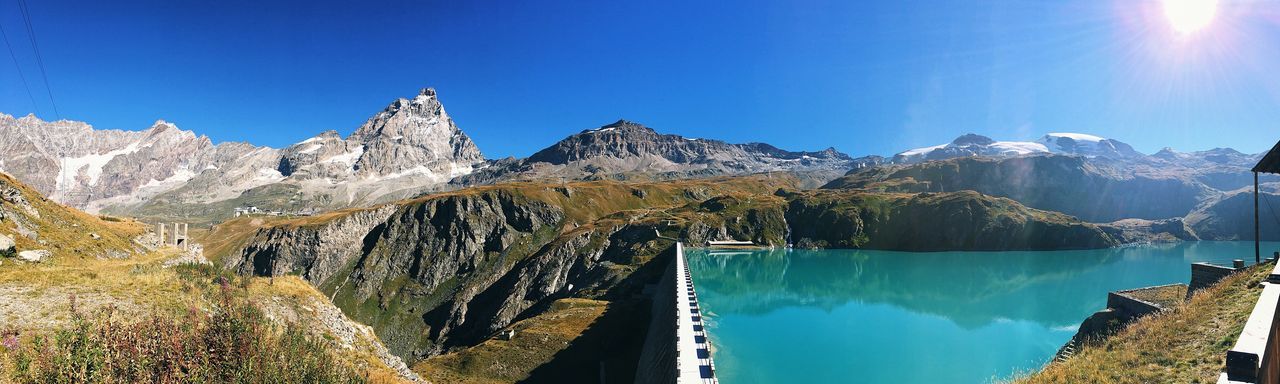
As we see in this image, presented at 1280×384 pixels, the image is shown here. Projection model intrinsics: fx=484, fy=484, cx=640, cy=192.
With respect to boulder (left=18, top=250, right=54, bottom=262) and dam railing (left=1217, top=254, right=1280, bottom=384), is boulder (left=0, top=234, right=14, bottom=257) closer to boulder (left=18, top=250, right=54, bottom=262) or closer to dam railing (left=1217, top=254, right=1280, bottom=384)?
boulder (left=18, top=250, right=54, bottom=262)

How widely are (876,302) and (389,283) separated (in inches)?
6306

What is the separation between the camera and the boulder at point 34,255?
2025 centimetres

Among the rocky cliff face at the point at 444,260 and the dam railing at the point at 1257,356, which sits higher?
the dam railing at the point at 1257,356

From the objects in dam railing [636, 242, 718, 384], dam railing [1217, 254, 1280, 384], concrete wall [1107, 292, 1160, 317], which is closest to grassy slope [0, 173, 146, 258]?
dam railing [636, 242, 718, 384]

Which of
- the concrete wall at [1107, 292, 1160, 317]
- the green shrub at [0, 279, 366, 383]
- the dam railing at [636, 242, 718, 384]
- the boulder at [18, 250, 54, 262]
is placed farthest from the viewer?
the concrete wall at [1107, 292, 1160, 317]

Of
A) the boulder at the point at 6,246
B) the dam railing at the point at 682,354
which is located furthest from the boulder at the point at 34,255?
the dam railing at the point at 682,354

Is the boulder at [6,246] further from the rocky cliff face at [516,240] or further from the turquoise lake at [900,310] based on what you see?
the rocky cliff face at [516,240]

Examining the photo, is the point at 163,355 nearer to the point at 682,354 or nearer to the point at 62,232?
the point at 682,354

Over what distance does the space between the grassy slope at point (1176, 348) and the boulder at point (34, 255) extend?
4067cm

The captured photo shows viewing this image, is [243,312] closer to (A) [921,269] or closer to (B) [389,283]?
(A) [921,269]

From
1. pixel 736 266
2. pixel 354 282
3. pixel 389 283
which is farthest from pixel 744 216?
pixel 354 282

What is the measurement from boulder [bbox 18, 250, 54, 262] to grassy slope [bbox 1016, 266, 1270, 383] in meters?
40.7

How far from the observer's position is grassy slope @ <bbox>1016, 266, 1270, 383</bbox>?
Answer: 1555 cm

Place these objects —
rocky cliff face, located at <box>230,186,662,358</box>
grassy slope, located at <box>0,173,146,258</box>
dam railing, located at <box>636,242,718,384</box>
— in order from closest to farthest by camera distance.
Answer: grassy slope, located at <box>0,173,146,258</box>, dam railing, located at <box>636,242,718,384</box>, rocky cliff face, located at <box>230,186,662,358</box>
